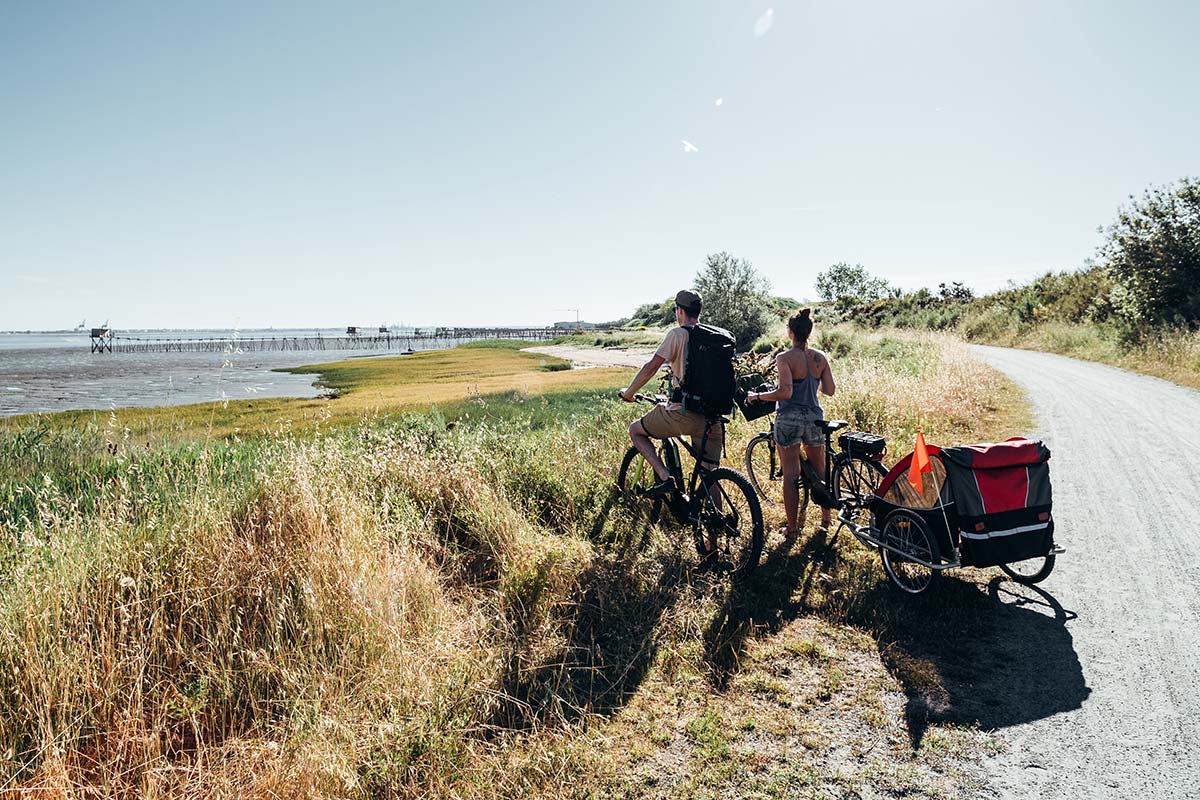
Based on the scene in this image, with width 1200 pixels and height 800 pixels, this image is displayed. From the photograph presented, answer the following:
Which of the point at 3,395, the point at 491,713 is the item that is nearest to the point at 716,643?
the point at 491,713

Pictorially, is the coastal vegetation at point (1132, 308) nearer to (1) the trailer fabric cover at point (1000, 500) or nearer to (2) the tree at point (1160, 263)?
(2) the tree at point (1160, 263)

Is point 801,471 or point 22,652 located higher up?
point 801,471

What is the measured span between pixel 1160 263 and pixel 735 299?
2193 centimetres

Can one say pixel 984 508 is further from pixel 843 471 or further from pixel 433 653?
pixel 433 653

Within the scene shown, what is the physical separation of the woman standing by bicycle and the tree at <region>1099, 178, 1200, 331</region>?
74.2 ft

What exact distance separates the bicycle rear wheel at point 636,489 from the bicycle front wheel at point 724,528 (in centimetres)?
85

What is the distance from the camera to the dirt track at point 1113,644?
305cm

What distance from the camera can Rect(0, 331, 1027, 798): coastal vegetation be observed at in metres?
3.20

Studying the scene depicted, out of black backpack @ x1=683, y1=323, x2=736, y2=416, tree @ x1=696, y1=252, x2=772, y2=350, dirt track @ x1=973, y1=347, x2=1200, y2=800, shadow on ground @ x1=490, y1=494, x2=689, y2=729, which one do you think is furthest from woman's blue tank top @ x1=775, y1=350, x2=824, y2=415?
tree @ x1=696, y1=252, x2=772, y2=350

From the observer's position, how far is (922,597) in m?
4.91

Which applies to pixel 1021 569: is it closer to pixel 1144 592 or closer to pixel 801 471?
pixel 1144 592

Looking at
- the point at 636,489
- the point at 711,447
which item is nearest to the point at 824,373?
the point at 711,447

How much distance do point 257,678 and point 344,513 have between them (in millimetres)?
1540

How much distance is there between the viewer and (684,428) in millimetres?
5652
